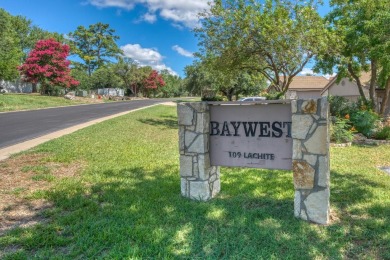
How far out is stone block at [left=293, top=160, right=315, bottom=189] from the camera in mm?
3828

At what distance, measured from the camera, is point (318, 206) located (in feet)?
12.5

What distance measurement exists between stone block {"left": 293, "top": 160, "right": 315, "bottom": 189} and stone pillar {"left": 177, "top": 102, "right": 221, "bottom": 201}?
51.2 inches

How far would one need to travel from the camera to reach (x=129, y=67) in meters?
63.4

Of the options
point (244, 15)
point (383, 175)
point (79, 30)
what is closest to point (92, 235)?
point (383, 175)

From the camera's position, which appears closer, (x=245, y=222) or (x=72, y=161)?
(x=245, y=222)

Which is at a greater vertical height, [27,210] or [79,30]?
[79,30]

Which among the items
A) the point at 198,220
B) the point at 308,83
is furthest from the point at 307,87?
the point at 198,220

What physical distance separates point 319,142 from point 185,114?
1903 mm

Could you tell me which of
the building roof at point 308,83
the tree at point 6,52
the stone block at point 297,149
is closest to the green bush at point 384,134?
the stone block at point 297,149

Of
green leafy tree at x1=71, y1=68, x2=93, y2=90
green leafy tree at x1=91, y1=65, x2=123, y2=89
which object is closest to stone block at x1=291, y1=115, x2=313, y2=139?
green leafy tree at x1=71, y1=68, x2=93, y2=90

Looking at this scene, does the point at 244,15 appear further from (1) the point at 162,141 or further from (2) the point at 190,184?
(2) the point at 190,184

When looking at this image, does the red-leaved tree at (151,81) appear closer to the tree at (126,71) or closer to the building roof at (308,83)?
the tree at (126,71)

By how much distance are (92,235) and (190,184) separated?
1.66 metres

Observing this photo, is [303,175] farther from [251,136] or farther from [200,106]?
[200,106]
